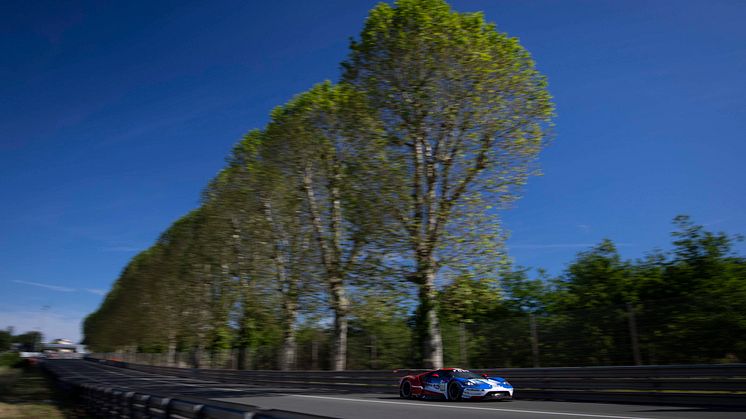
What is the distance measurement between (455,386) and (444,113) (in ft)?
34.8

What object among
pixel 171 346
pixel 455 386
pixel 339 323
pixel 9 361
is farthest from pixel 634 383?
pixel 9 361

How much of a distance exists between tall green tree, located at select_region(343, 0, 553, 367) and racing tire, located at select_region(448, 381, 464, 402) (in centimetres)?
542

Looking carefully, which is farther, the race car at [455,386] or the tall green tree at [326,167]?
the tall green tree at [326,167]

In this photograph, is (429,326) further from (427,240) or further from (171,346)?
(171,346)

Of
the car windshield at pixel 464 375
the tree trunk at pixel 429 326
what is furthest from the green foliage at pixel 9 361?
the car windshield at pixel 464 375

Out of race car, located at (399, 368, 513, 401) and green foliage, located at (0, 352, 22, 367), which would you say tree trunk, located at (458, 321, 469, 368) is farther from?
green foliage, located at (0, 352, 22, 367)

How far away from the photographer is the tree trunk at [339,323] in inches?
1147

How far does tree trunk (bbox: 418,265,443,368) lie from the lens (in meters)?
21.2

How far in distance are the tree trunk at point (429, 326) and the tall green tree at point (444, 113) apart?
37 mm

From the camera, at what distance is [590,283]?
29031 mm

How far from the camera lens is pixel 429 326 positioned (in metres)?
21.4

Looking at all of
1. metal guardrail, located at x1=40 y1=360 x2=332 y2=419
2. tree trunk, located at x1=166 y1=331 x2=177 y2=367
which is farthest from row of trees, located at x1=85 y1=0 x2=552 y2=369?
tree trunk, located at x1=166 y1=331 x2=177 y2=367

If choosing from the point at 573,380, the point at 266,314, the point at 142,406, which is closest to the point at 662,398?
the point at 573,380

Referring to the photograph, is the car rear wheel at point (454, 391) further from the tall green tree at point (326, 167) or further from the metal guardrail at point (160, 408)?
the tall green tree at point (326, 167)
